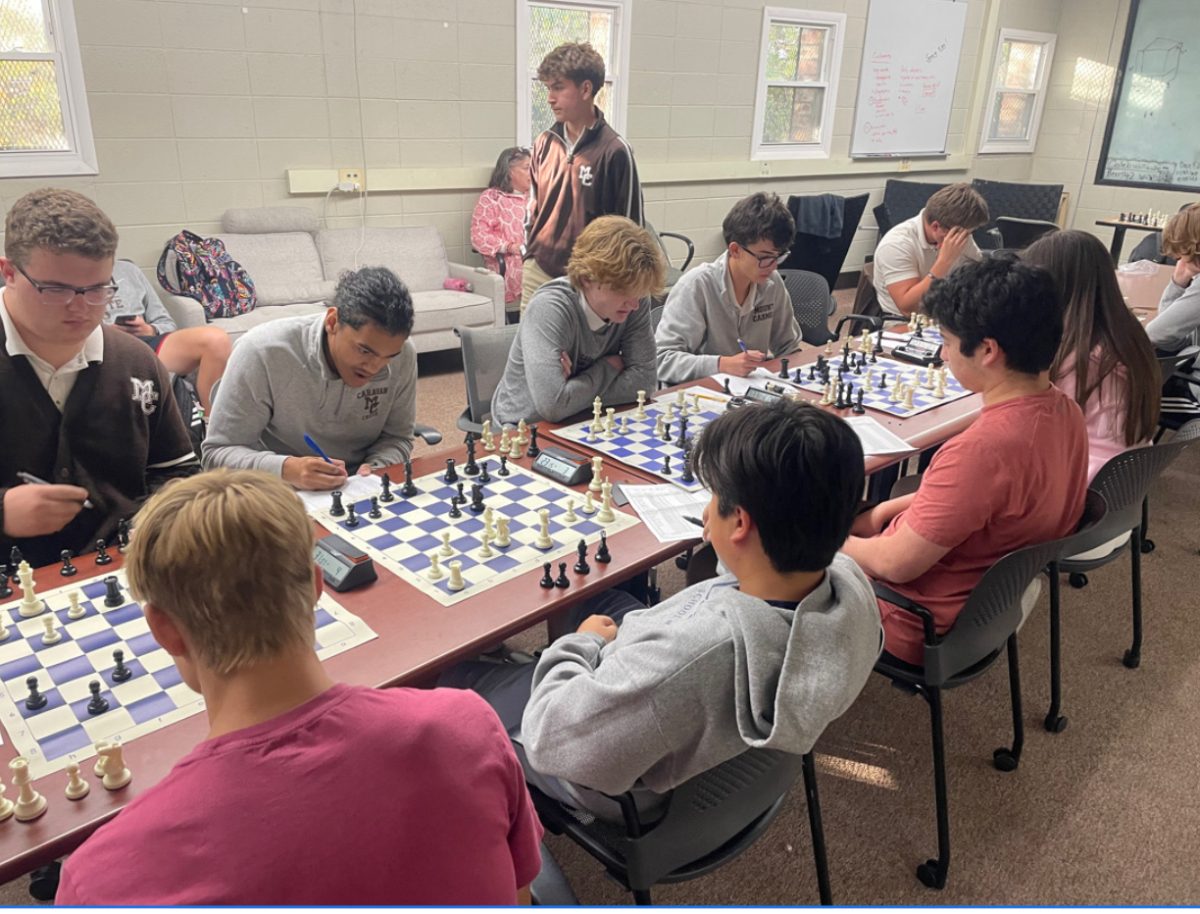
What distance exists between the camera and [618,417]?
8.24ft

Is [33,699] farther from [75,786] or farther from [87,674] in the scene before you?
[75,786]

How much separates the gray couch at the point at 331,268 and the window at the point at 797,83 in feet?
10.3

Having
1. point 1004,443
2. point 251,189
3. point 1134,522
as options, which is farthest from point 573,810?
point 251,189

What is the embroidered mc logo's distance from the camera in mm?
1892

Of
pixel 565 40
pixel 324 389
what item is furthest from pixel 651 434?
pixel 565 40

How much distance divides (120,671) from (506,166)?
15.9ft

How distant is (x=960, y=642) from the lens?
1.76 metres

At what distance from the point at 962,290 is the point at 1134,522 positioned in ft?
3.30

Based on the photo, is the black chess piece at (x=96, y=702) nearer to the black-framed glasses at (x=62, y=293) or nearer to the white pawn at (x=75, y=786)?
the white pawn at (x=75, y=786)

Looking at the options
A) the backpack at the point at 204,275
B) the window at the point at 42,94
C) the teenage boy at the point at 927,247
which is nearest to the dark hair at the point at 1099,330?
the teenage boy at the point at 927,247

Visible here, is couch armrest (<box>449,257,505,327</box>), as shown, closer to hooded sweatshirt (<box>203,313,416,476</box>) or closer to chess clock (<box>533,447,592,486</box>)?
hooded sweatshirt (<box>203,313,416,476</box>)

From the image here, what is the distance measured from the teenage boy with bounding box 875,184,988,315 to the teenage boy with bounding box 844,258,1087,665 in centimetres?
206

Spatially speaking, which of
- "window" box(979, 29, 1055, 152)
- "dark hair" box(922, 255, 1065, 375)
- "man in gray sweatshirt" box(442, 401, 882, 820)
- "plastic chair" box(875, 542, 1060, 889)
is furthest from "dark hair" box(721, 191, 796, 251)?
"window" box(979, 29, 1055, 152)

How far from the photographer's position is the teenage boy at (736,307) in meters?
2.95
